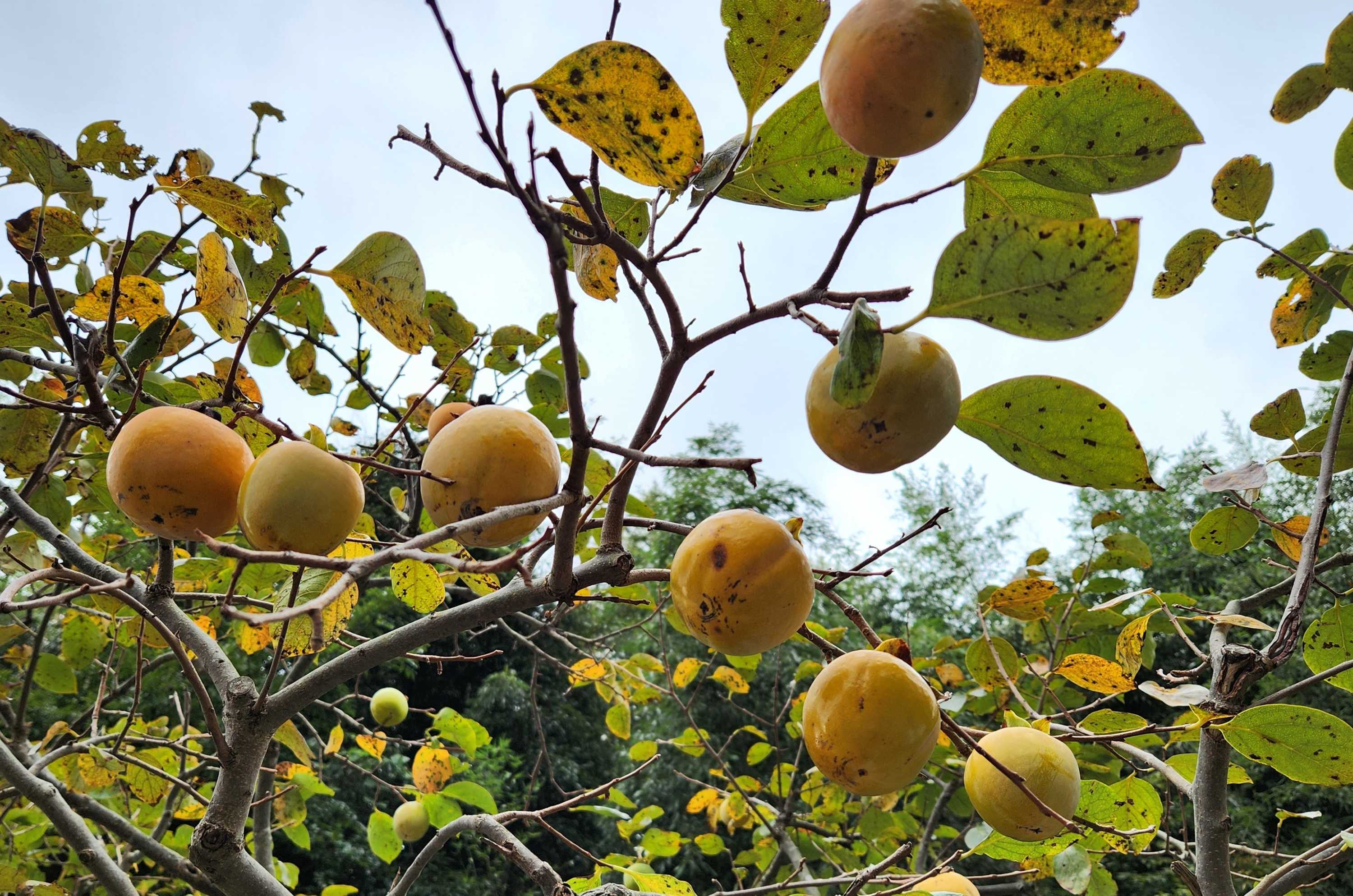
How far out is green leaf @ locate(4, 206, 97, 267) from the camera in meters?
0.95

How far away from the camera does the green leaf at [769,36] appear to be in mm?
572

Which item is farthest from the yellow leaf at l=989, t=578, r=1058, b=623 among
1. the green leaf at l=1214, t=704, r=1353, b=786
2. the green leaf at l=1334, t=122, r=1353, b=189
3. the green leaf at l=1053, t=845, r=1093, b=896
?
the green leaf at l=1334, t=122, r=1353, b=189

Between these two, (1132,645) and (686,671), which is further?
(686,671)

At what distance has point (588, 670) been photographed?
2074 millimetres

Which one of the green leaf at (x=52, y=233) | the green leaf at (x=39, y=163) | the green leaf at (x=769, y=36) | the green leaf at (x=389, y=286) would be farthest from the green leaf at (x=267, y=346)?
the green leaf at (x=769, y=36)

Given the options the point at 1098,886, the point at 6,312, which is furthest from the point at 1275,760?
the point at 6,312

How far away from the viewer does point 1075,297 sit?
1.50 feet

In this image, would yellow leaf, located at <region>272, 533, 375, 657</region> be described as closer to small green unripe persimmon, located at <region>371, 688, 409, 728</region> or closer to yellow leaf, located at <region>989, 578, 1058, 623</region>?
yellow leaf, located at <region>989, 578, 1058, 623</region>

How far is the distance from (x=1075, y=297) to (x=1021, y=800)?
50cm

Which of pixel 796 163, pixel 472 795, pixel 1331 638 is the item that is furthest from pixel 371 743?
pixel 1331 638

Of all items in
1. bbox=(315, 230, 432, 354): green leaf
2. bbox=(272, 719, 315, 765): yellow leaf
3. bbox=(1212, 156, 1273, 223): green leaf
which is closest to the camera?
bbox=(315, 230, 432, 354): green leaf

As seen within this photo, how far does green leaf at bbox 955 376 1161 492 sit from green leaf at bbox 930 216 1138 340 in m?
0.08

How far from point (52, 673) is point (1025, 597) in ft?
6.50

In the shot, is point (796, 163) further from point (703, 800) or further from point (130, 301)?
point (703, 800)
